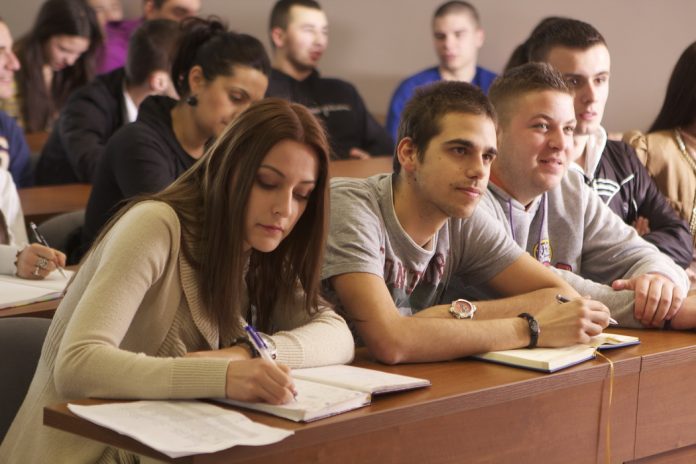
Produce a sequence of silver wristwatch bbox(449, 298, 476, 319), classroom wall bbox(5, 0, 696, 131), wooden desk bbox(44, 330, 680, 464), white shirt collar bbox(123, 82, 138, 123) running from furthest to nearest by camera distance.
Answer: classroom wall bbox(5, 0, 696, 131) → white shirt collar bbox(123, 82, 138, 123) → silver wristwatch bbox(449, 298, 476, 319) → wooden desk bbox(44, 330, 680, 464)

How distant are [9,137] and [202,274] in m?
2.98

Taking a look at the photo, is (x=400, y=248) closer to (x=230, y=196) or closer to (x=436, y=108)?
(x=436, y=108)

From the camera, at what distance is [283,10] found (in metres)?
6.03

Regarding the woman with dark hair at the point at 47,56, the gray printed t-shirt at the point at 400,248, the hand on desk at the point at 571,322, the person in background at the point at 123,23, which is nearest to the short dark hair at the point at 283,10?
the person in background at the point at 123,23

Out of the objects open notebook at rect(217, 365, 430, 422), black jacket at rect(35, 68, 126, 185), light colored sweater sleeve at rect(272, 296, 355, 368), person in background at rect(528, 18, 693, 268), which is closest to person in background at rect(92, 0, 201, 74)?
black jacket at rect(35, 68, 126, 185)

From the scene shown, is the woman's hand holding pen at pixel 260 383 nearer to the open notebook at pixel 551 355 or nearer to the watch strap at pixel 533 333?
the open notebook at pixel 551 355

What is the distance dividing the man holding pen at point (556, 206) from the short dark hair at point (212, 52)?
0.78m

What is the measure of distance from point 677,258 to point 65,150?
269cm

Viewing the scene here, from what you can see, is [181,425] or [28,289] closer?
[181,425]

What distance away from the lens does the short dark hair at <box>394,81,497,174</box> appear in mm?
2125

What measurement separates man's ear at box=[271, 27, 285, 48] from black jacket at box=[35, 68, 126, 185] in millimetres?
1397

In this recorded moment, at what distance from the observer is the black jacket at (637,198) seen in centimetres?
301

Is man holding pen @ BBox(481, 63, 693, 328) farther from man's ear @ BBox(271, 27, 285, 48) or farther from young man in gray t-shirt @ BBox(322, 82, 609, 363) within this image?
man's ear @ BBox(271, 27, 285, 48)

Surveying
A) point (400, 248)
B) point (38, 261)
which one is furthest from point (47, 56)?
point (400, 248)
